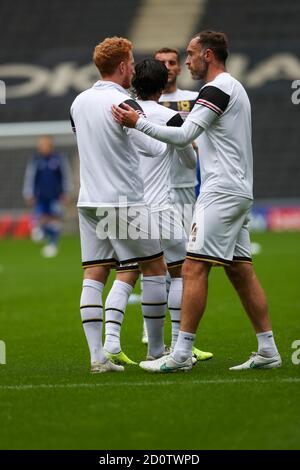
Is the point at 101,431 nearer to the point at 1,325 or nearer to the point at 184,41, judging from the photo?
the point at 1,325

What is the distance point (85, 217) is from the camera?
22.7 feet

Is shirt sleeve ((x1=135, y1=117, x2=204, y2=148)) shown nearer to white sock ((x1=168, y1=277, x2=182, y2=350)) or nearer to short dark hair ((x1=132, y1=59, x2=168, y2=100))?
short dark hair ((x1=132, y1=59, x2=168, y2=100))

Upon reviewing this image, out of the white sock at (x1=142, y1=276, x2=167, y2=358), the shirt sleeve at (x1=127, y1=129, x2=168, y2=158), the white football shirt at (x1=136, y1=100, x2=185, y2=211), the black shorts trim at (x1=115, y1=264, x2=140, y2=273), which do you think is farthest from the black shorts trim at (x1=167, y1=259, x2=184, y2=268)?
the shirt sleeve at (x1=127, y1=129, x2=168, y2=158)

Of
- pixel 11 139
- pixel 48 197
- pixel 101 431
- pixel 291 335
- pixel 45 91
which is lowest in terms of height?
pixel 101 431

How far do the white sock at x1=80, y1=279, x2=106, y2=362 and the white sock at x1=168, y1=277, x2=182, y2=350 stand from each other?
911mm

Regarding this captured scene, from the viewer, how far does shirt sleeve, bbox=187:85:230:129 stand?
6.56m

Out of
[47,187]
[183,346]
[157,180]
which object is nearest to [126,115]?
[157,180]

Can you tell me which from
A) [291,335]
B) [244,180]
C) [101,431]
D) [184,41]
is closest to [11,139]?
[184,41]

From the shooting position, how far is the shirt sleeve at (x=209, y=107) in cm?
656

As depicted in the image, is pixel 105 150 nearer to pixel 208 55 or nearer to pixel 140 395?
pixel 208 55

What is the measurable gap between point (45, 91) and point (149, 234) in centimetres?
2220

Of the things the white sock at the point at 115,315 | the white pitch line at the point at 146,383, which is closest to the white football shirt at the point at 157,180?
the white sock at the point at 115,315

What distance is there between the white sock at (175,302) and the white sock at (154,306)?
1.36 feet

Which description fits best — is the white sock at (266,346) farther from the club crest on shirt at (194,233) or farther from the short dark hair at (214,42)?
the short dark hair at (214,42)
